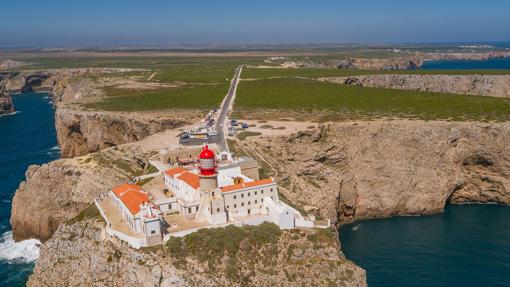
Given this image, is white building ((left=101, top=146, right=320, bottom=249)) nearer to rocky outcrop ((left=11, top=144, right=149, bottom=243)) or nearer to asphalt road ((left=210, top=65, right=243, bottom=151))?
rocky outcrop ((left=11, top=144, right=149, bottom=243))

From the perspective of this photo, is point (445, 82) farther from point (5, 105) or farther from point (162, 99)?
point (5, 105)

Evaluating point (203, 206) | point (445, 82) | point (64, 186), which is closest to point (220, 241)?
point (203, 206)

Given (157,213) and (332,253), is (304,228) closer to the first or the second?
(332,253)

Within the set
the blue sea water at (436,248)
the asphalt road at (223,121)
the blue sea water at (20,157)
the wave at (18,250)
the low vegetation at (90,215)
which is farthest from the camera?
the asphalt road at (223,121)

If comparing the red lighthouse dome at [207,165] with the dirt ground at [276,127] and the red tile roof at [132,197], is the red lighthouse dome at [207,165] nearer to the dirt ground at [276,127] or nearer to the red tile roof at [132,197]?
the red tile roof at [132,197]

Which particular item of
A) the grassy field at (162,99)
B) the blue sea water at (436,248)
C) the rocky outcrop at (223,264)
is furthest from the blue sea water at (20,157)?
the blue sea water at (436,248)

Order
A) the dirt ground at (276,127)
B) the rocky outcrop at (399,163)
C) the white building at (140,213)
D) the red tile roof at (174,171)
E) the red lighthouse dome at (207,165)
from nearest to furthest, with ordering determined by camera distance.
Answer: the white building at (140,213) → the red lighthouse dome at (207,165) → the red tile roof at (174,171) → the rocky outcrop at (399,163) → the dirt ground at (276,127)
